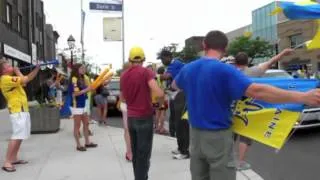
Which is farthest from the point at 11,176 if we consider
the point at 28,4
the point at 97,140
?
the point at 28,4

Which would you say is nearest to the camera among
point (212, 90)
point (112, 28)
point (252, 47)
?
point (212, 90)

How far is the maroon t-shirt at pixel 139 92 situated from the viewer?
676cm

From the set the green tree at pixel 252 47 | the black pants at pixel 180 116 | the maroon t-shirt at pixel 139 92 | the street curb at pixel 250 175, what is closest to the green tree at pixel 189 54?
the green tree at pixel 252 47

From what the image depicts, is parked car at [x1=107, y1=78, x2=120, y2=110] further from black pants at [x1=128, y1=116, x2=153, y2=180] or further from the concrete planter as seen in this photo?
black pants at [x1=128, y1=116, x2=153, y2=180]

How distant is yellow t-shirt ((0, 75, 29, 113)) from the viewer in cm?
866

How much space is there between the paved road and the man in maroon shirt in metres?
2.43

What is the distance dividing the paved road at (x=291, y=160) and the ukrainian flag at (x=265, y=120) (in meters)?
4.00

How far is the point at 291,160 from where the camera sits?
384 inches

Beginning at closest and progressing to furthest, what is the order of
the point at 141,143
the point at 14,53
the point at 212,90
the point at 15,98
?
the point at 212,90 < the point at 141,143 < the point at 15,98 < the point at 14,53

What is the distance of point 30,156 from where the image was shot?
1047 centimetres

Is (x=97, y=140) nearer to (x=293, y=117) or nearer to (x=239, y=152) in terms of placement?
(x=239, y=152)

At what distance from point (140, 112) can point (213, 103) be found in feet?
8.25

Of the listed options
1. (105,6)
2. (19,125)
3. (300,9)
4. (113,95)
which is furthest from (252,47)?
(300,9)

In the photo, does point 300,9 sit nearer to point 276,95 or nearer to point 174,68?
point 276,95
